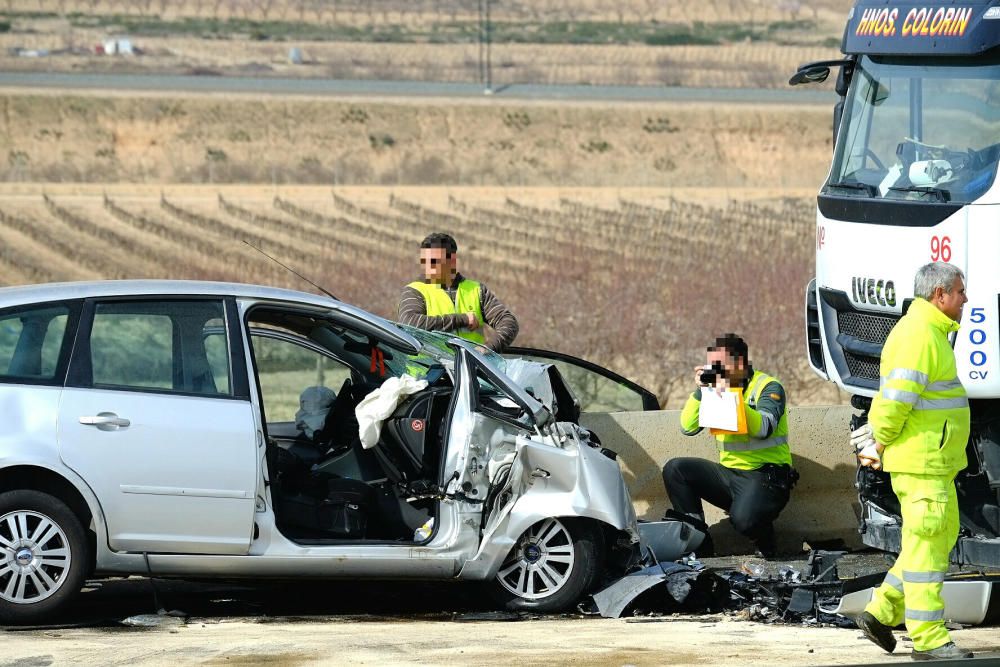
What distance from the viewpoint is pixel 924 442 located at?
6.95m

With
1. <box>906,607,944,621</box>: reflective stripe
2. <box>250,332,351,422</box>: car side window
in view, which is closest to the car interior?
<box>906,607,944,621</box>: reflective stripe

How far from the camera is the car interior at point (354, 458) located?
811 centimetres

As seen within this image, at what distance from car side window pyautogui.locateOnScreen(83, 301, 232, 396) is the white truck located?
3747 mm

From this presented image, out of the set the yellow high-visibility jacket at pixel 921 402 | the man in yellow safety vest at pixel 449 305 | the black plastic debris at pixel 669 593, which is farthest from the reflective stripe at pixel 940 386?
the man in yellow safety vest at pixel 449 305

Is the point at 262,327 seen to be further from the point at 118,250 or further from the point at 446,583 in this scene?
the point at 118,250

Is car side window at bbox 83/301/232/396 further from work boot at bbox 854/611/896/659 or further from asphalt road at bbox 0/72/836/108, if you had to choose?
asphalt road at bbox 0/72/836/108

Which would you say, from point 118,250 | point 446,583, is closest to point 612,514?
point 446,583

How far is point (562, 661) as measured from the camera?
22.7ft

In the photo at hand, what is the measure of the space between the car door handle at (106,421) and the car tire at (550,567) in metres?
2.17

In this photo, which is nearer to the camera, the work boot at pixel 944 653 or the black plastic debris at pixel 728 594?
the work boot at pixel 944 653

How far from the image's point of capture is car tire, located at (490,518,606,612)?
8.20 meters

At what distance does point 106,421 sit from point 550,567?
98.1 inches

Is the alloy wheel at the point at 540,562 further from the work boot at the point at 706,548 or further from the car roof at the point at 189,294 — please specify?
the work boot at the point at 706,548

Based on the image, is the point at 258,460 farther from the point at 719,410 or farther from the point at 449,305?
the point at 719,410
